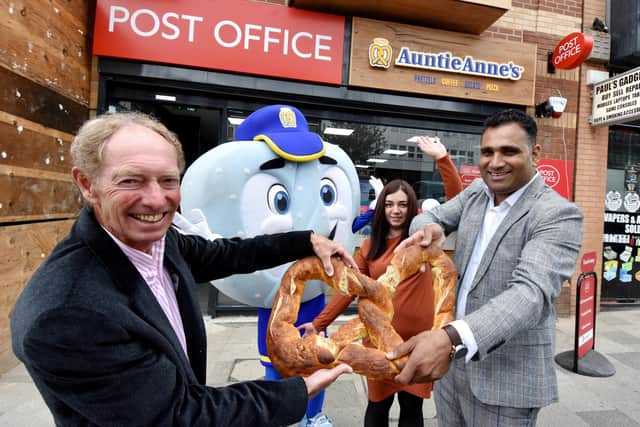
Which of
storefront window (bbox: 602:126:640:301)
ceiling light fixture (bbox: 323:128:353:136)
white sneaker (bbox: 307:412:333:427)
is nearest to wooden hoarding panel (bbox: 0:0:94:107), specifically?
ceiling light fixture (bbox: 323:128:353:136)

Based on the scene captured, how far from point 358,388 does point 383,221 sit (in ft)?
6.10

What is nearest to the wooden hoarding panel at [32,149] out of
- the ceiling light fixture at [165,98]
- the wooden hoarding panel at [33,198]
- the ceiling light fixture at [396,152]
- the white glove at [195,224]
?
the wooden hoarding panel at [33,198]

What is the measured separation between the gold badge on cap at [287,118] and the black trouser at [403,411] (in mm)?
1849

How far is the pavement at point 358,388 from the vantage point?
292 cm

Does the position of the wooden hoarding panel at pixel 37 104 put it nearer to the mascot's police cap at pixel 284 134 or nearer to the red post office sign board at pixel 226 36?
the red post office sign board at pixel 226 36

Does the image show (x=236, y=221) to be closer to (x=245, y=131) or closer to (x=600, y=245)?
(x=245, y=131)

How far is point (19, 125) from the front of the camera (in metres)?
3.22

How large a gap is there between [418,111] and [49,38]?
4342mm

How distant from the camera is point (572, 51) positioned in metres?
4.71

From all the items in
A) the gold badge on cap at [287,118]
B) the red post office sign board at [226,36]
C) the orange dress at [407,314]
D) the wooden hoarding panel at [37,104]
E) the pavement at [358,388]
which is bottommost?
the pavement at [358,388]

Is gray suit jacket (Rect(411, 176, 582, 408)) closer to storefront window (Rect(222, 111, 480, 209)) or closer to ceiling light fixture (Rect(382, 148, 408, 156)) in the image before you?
storefront window (Rect(222, 111, 480, 209))

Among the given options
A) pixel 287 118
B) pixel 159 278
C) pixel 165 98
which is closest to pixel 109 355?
pixel 159 278

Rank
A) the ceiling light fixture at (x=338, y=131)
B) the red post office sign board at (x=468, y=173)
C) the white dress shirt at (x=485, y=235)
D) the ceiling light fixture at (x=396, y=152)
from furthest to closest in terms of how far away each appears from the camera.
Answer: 1. the red post office sign board at (x=468, y=173)
2. the ceiling light fixture at (x=396, y=152)
3. the ceiling light fixture at (x=338, y=131)
4. the white dress shirt at (x=485, y=235)

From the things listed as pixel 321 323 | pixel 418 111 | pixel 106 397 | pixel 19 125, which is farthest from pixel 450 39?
pixel 106 397
